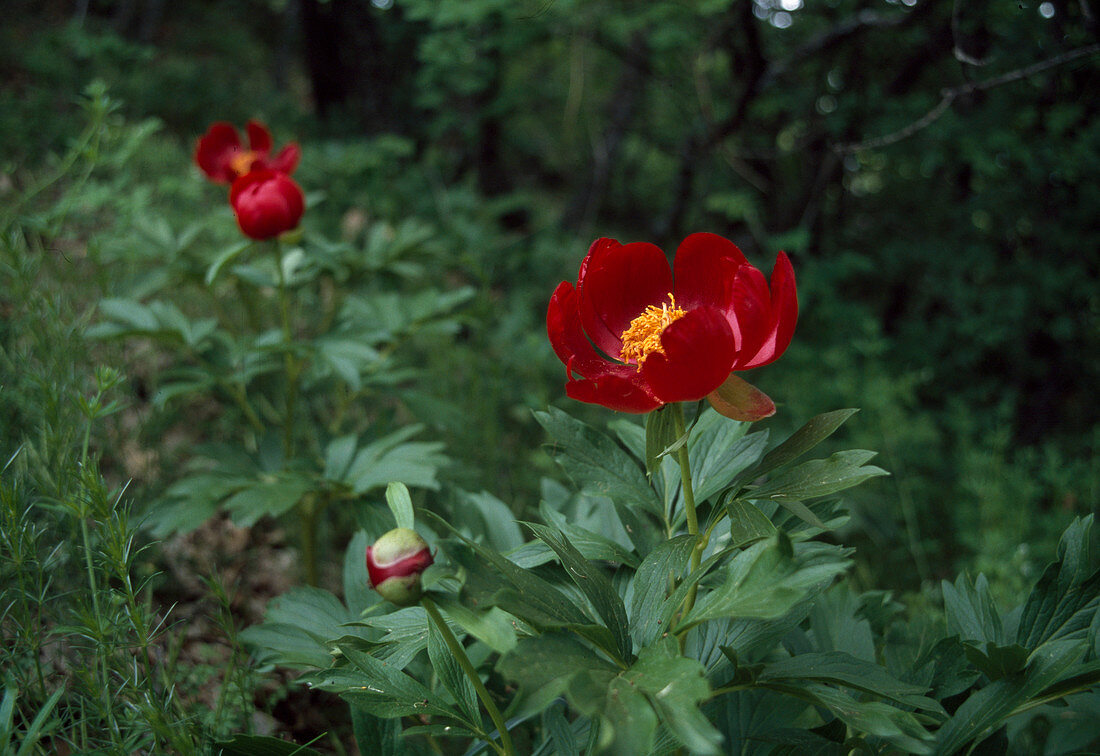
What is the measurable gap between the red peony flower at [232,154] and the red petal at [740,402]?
4.77 feet

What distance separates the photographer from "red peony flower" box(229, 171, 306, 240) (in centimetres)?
142

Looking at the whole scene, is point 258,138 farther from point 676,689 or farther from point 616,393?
point 676,689

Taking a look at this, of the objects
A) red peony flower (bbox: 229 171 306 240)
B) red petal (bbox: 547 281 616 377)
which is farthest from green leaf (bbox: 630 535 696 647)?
red peony flower (bbox: 229 171 306 240)

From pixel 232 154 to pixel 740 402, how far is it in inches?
64.9

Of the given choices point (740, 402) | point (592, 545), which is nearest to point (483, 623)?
point (592, 545)

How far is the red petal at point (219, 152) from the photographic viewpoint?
6.14 ft

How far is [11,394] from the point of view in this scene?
136cm

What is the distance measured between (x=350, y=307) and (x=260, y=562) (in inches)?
31.0

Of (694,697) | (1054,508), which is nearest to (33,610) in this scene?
(694,697)

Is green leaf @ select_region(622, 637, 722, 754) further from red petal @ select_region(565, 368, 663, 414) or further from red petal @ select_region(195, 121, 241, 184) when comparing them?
red petal @ select_region(195, 121, 241, 184)

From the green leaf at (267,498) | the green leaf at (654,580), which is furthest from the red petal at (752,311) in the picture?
the green leaf at (267,498)

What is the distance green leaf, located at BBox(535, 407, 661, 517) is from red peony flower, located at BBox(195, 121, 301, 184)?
1.28 metres

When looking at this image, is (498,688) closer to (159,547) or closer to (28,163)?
(159,547)

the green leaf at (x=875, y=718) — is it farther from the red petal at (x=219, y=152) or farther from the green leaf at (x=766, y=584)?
the red petal at (x=219, y=152)
